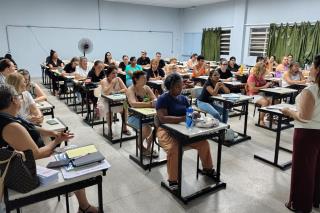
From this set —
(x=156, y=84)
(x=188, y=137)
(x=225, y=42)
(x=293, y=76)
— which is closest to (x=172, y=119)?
(x=188, y=137)

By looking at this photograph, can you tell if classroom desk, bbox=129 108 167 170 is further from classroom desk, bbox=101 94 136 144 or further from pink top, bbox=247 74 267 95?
pink top, bbox=247 74 267 95

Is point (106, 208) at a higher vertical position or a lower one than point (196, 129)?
lower

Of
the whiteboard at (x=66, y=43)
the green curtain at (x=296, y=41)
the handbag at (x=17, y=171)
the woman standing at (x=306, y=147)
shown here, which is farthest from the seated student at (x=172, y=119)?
the whiteboard at (x=66, y=43)

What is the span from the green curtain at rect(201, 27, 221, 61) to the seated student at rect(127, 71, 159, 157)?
788 centimetres

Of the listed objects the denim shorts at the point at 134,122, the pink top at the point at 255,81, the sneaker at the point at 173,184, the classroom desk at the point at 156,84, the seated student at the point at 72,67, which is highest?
the seated student at the point at 72,67

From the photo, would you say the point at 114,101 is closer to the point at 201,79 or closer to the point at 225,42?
the point at 201,79

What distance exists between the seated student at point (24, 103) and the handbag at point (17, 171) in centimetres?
139

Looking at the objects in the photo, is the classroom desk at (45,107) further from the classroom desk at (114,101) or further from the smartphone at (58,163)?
the smartphone at (58,163)

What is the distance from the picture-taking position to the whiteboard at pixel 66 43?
9453mm

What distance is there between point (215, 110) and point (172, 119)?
1.57 meters

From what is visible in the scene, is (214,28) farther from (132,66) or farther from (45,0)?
(45,0)


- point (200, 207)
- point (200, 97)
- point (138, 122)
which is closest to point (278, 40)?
point (200, 97)

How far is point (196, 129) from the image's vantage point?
2432 mm

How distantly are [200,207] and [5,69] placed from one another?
3478 millimetres
